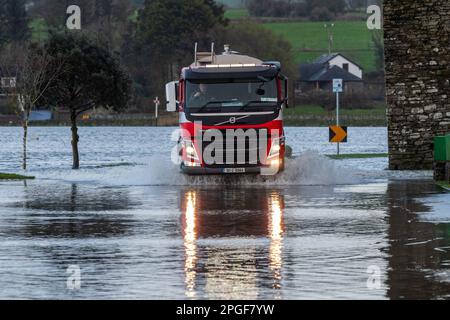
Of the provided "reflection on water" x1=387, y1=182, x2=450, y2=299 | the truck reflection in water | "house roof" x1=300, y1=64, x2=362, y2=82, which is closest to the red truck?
the truck reflection in water

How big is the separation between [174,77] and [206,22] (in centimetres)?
810

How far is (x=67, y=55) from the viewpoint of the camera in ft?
167

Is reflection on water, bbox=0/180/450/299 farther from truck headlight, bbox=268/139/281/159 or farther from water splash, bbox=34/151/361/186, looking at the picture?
water splash, bbox=34/151/361/186

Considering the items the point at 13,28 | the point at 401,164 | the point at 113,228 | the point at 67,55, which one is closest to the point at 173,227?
the point at 113,228

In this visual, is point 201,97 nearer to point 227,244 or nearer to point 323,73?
point 227,244

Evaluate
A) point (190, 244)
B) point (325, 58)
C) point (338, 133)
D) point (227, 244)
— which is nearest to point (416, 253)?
point (227, 244)

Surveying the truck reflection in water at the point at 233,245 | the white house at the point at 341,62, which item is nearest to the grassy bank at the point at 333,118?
the white house at the point at 341,62

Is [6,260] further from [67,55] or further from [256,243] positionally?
[67,55]

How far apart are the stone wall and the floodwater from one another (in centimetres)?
583

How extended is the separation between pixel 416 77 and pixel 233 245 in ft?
73.1

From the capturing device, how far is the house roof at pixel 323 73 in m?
185

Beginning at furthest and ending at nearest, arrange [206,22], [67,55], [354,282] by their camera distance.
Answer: [206,22], [67,55], [354,282]

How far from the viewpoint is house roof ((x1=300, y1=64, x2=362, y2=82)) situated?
607ft

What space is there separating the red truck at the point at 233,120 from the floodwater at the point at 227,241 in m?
0.61
